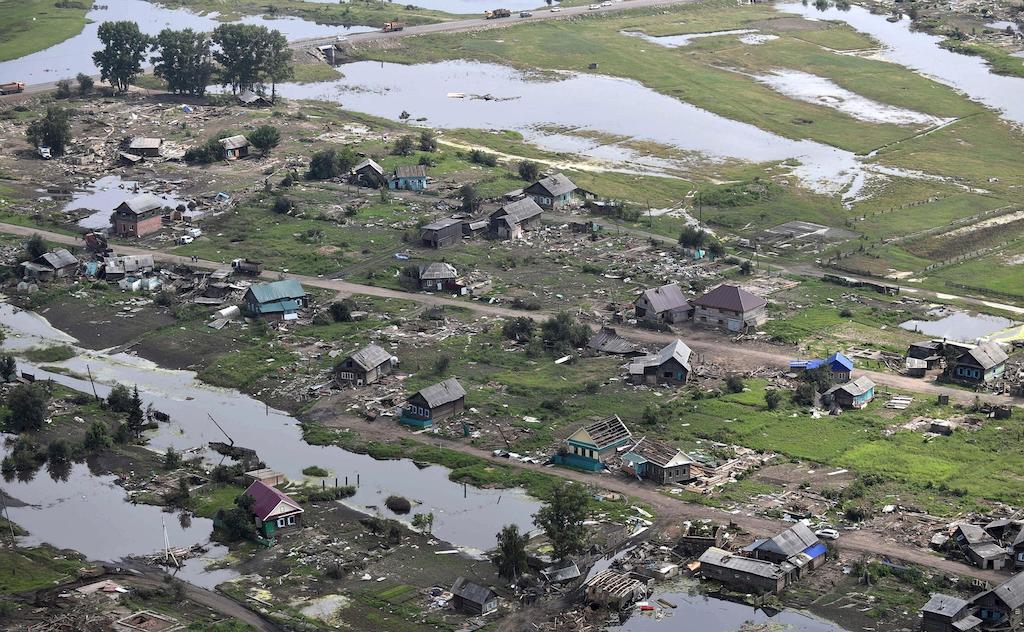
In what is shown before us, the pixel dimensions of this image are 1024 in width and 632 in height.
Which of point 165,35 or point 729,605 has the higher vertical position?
point 165,35

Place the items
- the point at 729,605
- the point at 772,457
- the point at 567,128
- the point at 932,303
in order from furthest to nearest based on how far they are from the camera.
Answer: the point at 567,128
the point at 932,303
the point at 772,457
the point at 729,605

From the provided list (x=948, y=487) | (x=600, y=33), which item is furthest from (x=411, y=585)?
(x=600, y=33)

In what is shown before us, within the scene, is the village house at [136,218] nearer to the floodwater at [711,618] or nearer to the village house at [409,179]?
the village house at [409,179]

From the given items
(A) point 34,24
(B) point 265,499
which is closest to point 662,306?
(B) point 265,499

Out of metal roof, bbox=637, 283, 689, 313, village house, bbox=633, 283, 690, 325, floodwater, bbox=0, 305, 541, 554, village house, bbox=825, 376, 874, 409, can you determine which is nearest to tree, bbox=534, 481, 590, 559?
floodwater, bbox=0, 305, 541, 554

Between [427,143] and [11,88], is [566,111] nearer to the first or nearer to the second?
[427,143]

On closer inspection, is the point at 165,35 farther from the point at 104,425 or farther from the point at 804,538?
the point at 804,538
